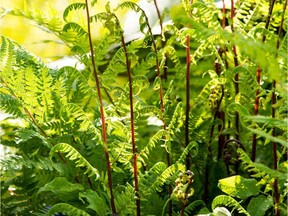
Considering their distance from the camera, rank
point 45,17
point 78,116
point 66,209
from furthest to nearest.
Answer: point 45,17, point 78,116, point 66,209

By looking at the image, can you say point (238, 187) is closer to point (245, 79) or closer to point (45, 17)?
point (245, 79)

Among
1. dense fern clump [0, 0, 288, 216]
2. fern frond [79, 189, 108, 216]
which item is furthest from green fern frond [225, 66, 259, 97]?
fern frond [79, 189, 108, 216]

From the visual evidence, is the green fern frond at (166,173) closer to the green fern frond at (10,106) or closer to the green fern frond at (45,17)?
the green fern frond at (10,106)

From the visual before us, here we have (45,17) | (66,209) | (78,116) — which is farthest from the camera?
(45,17)

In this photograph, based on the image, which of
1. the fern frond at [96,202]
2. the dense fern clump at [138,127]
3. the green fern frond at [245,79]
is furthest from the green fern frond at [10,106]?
the green fern frond at [245,79]

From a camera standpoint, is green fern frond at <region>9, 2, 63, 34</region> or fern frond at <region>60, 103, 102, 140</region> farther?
green fern frond at <region>9, 2, 63, 34</region>

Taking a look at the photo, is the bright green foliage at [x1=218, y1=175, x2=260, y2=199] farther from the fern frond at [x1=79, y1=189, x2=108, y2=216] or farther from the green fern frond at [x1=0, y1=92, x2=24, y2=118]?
the green fern frond at [x1=0, y1=92, x2=24, y2=118]

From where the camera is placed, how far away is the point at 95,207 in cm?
77

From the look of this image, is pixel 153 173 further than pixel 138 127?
No

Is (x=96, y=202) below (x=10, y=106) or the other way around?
below

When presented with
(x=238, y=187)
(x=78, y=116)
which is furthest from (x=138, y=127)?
(x=238, y=187)

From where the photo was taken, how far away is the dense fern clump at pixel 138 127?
764mm

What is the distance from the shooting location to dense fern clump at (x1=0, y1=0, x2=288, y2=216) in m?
0.76

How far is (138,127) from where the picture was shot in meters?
0.95
